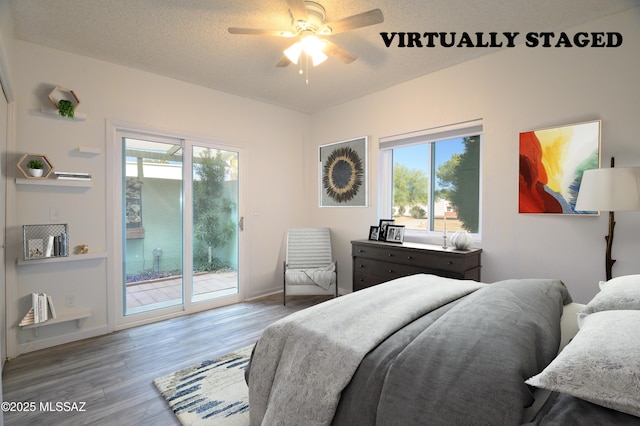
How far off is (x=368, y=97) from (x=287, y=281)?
2.58 meters

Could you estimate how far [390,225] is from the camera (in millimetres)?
3648

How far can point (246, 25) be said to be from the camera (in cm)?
253

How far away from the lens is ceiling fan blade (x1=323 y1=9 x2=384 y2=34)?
196 centimetres

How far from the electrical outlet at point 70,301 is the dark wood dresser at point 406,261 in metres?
2.89

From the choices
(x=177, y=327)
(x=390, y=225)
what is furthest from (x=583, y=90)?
(x=177, y=327)

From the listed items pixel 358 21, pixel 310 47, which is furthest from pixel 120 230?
pixel 358 21

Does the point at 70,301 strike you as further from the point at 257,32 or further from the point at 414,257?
the point at 414,257

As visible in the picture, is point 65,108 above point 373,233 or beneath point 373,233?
above

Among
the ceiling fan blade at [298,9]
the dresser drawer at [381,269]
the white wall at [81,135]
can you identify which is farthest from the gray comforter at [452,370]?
the white wall at [81,135]

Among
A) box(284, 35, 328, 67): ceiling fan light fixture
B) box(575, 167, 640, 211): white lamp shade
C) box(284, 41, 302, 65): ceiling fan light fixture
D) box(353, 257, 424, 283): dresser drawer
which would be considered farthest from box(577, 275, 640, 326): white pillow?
box(284, 41, 302, 65): ceiling fan light fixture

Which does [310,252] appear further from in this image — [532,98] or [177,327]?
[532,98]

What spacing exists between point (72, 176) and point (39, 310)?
1199 millimetres

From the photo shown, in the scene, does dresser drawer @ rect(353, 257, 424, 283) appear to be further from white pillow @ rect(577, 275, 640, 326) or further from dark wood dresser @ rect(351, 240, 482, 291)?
white pillow @ rect(577, 275, 640, 326)

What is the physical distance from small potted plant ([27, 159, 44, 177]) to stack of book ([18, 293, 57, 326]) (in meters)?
1.04
